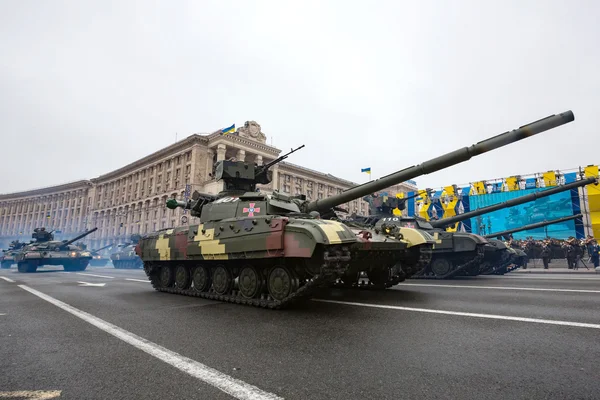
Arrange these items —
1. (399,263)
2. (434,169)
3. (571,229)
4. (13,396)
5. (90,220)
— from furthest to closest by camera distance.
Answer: (90,220) → (571,229) → (399,263) → (434,169) → (13,396)

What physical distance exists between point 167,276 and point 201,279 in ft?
6.53

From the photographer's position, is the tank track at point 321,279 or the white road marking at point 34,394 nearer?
the white road marking at point 34,394

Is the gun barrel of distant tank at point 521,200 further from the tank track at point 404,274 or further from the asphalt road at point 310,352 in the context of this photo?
the asphalt road at point 310,352

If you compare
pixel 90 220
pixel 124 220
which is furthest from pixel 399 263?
pixel 90 220

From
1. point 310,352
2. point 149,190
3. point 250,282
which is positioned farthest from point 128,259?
point 149,190

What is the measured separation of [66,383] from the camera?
2.72 m

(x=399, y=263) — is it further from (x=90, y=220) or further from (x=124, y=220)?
(x=90, y=220)

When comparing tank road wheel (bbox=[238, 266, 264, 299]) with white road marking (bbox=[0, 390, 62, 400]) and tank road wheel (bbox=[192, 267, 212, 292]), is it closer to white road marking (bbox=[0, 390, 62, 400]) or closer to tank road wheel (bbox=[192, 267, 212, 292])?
tank road wheel (bbox=[192, 267, 212, 292])

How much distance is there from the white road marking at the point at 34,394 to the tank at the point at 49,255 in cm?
2131

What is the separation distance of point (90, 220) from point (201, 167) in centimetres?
3939

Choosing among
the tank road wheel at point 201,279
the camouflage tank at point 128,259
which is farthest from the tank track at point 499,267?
the camouflage tank at point 128,259

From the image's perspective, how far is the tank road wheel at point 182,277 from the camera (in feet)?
30.1

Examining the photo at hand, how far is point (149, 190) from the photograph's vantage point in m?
67.1

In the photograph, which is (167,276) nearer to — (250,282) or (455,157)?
(250,282)
